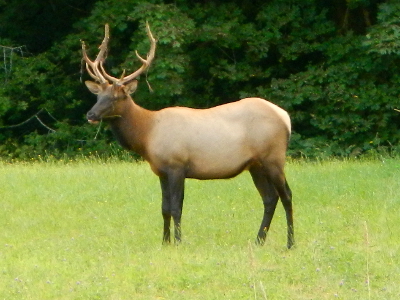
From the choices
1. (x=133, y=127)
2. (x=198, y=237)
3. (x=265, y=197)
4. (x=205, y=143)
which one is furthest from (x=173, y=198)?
(x=265, y=197)

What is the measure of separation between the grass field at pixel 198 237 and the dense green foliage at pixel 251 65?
3624 mm

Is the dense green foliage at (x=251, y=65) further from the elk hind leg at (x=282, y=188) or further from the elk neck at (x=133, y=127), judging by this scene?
the elk hind leg at (x=282, y=188)

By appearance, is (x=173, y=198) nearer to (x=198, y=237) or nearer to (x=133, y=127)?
(x=198, y=237)

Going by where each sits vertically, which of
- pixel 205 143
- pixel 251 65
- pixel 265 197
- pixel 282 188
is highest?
pixel 205 143

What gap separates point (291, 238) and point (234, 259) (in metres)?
1.00

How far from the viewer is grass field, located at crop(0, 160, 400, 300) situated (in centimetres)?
803

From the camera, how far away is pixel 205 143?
9727 millimetres

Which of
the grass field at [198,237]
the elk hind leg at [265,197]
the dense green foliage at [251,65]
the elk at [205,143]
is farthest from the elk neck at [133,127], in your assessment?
the dense green foliage at [251,65]

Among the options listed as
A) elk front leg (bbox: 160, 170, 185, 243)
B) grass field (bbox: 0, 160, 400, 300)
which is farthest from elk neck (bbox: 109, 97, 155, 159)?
grass field (bbox: 0, 160, 400, 300)

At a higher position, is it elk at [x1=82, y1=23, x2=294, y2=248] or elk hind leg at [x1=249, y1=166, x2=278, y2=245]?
elk at [x1=82, y1=23, x2=294, y2=248]

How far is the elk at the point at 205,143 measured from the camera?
9.66m

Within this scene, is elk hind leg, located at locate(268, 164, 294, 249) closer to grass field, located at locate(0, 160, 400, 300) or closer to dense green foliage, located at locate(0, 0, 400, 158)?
grass field, located at locate(0, 160, 400, 300)

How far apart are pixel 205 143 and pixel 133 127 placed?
0.81 m

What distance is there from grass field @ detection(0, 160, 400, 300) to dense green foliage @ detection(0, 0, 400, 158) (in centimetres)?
362
